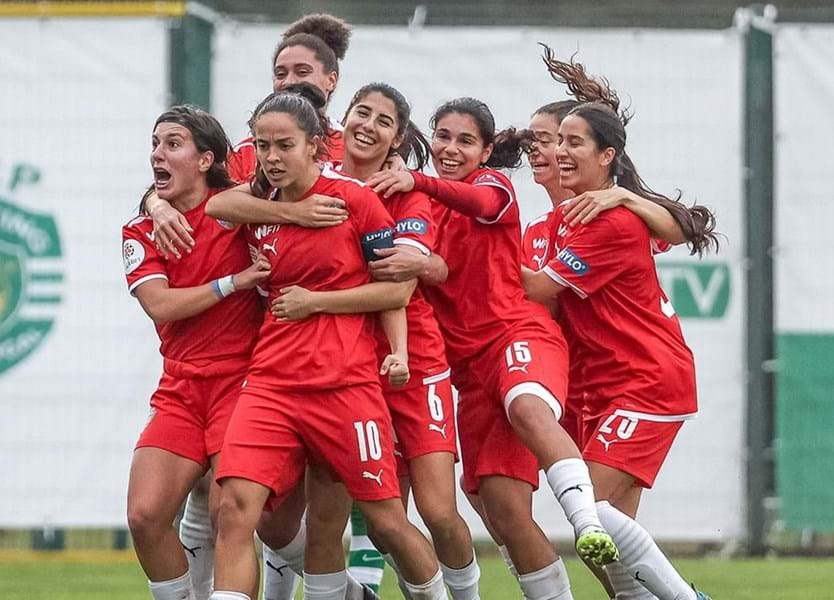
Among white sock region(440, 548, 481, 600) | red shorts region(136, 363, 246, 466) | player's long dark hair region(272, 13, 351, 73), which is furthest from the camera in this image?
player's long dark hair region(272, 13, 351, 73)

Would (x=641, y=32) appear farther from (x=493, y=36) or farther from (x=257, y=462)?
(x=257, y=462)

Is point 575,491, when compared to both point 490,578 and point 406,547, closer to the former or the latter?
point 406,547

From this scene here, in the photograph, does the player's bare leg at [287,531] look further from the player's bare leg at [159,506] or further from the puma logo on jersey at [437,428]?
the puma logo on jersey at [437,428]

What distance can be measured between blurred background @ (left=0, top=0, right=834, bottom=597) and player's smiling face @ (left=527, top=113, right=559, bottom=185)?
119 inches

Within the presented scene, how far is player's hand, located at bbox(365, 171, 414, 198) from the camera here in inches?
243

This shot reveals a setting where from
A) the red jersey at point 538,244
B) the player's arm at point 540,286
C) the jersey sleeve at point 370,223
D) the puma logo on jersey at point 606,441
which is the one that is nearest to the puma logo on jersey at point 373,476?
the jersey sleeve at point 370,223

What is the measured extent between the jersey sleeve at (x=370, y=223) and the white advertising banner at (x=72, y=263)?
4.21 metres

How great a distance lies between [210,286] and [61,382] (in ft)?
13.7

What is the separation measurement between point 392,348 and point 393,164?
75 centimetres

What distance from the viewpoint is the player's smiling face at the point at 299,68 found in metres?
7.17

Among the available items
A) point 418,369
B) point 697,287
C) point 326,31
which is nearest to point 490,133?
point 418,369

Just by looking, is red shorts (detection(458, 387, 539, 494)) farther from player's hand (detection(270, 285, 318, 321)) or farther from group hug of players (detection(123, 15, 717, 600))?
player's hand (detection(270, 285, 318, 321))

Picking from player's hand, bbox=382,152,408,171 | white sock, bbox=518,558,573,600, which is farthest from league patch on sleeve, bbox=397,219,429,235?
white sock, bbox=518,558,573,600

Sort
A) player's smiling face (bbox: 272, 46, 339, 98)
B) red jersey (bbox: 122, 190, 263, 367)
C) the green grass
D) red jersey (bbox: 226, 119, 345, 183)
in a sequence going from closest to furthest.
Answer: red jersey (bbox: 122, 190, 263, 367) < red jersey (bbox: 226, 119, 345, 183) < player's smiling face (bbox: 272, 46, 339, 98) < the green grass
